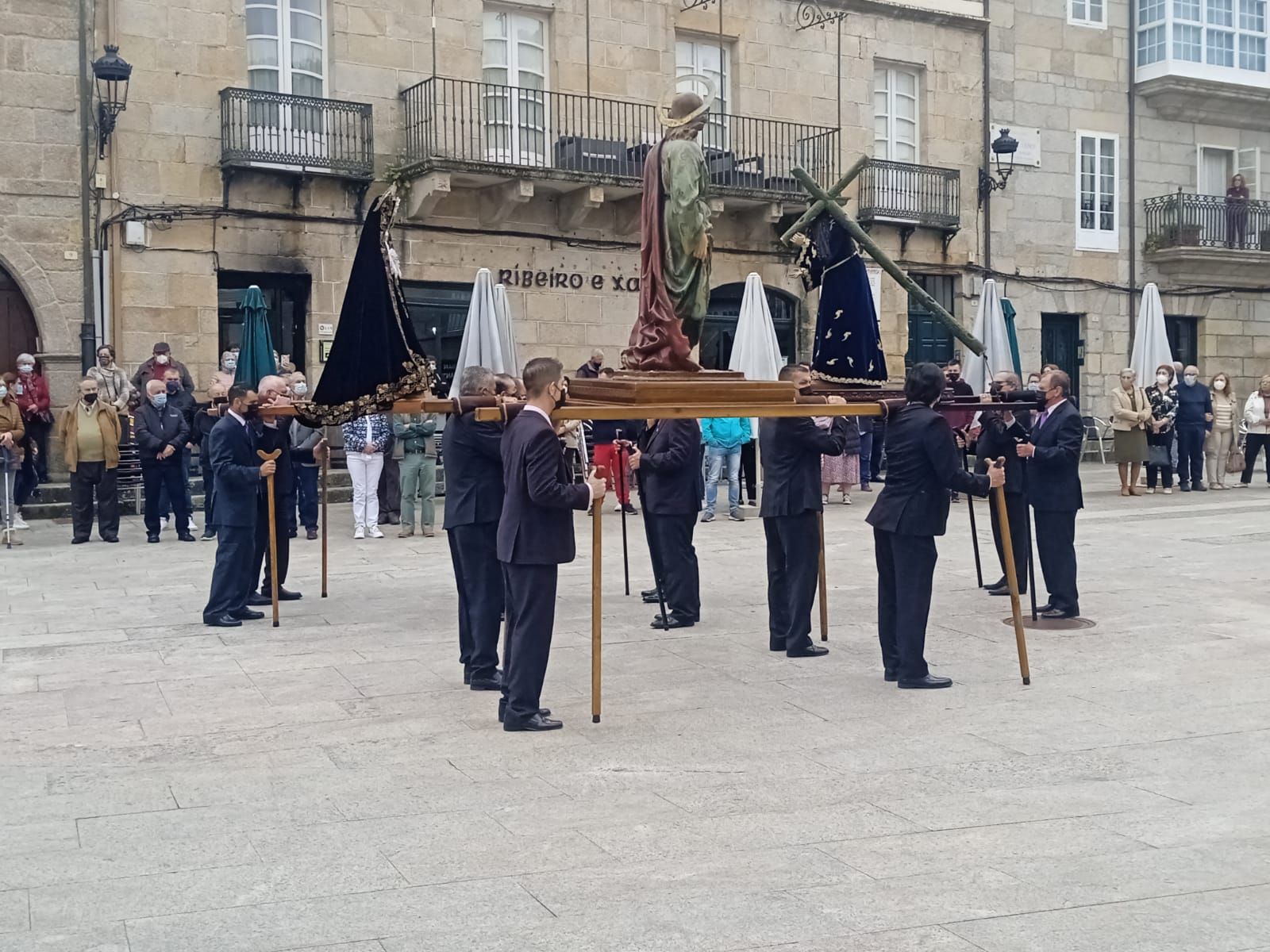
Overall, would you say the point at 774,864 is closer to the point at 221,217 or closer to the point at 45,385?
the point at 45,385

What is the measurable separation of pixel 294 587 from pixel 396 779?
589cm

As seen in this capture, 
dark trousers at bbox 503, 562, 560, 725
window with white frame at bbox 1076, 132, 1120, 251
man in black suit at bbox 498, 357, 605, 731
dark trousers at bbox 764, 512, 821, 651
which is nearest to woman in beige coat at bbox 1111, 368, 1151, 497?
window with white frame at bbox 1076, 132, 1120, 251

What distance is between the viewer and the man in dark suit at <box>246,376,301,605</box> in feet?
33.8

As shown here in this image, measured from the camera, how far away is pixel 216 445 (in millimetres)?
10156

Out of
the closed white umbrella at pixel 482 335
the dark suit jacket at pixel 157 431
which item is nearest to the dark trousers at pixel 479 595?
the dark suit jacket at pixel 157 431

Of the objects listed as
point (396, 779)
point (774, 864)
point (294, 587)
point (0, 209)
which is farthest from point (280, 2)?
point (774, 864)

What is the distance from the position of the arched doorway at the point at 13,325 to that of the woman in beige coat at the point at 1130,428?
13.6 metres

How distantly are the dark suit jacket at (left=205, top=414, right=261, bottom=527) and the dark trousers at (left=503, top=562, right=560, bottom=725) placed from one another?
3.72m

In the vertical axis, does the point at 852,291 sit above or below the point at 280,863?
above

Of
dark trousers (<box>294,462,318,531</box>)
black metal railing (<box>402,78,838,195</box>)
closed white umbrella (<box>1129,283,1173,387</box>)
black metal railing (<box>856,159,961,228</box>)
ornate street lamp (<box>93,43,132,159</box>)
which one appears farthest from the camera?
black metal railing (<box>856,159,961,228</box>)

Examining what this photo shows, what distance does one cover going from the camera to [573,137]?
19.9 meters

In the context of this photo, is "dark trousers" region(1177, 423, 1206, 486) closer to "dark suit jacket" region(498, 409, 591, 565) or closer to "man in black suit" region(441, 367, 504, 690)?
"man in black suit" region(441, 367, 504, 690)

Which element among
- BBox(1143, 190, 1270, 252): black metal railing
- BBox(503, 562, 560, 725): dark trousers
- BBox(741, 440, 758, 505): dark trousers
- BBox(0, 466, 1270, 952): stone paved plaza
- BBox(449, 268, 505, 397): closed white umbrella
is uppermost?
BBox(1143, 190, 1270, 252): black metal railing

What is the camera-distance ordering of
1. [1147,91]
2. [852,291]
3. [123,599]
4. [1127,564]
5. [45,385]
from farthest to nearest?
[1147,91] < [45,385] < [1127,564] < [123,599] < [852,291]
